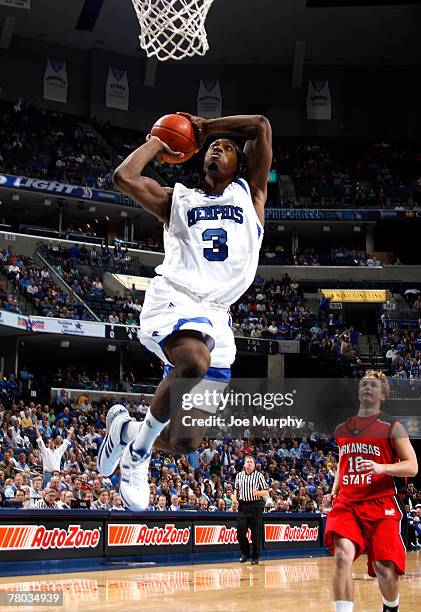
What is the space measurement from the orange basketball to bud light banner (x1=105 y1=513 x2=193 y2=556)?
11.5 meters

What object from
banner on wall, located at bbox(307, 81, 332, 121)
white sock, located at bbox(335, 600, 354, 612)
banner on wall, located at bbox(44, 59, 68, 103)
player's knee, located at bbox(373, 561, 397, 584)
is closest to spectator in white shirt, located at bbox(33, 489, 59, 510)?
player's knee, located at bbox(373, 561, 397, 584)

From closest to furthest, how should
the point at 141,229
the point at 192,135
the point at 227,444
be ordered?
the point at 192,135 → the point at 227,444 → the point at 141,229

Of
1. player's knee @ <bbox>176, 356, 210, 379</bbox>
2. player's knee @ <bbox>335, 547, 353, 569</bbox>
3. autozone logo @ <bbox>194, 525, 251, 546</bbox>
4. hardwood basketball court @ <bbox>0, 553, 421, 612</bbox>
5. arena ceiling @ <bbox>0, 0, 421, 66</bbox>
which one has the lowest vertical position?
hardwood basketball court @ <bbox>0, 553, 421, 612</bbox>

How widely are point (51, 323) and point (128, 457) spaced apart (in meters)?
23.7

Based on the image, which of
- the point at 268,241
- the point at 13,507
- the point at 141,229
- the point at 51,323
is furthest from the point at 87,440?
the point at 268,241

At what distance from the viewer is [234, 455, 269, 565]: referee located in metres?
16.1

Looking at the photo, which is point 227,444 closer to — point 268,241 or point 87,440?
point 87,440

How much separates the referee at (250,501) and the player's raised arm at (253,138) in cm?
1096

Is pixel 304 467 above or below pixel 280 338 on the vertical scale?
below

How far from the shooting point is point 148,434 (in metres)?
4.75

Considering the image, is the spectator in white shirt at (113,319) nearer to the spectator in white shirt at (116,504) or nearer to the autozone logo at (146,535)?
the autozone logo at (146,535)

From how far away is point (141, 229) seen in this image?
41031 mm

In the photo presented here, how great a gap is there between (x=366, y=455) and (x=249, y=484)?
30.7 ft

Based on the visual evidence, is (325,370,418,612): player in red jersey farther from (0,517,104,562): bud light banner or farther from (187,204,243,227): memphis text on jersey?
(0,517,104,562): bud light banner
